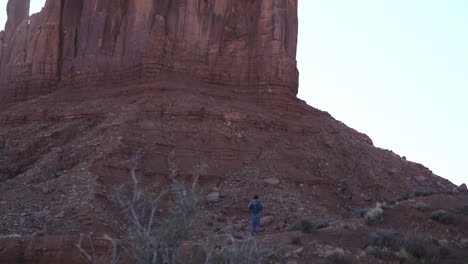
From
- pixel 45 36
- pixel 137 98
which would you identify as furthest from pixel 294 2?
pixel 45 36

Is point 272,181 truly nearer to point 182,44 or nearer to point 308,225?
point 308,225

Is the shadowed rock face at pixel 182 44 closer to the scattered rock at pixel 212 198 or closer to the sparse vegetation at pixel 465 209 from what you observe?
the scattered rock at pixel 212 198

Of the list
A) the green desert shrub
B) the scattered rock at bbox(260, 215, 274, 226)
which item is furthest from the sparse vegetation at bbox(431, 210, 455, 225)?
the scattered rock at bbox(260, 215, 274, 226)

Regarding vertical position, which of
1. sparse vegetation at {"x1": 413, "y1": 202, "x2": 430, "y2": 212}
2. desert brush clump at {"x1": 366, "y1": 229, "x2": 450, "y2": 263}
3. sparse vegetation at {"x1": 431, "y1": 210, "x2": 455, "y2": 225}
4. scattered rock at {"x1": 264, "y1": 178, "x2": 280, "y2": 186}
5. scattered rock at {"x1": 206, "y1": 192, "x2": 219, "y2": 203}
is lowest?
scattered rock at {"x1": 206, "y1": 192, "x2": 219, "y2": 203}

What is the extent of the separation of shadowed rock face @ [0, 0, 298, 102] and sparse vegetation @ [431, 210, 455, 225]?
53.8 ft

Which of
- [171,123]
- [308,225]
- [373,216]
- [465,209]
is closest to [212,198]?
[171,123]

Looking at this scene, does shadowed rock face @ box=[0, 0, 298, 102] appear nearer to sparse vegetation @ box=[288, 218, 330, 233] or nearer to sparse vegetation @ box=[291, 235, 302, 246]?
sparse vegetation @ box=[288, 218, 330, 233]

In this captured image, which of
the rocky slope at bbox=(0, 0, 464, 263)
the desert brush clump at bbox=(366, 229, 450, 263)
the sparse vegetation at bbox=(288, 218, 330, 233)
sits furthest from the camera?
the rocky slope at bbox=(0, 0, 464, 263)

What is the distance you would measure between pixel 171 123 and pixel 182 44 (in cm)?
664

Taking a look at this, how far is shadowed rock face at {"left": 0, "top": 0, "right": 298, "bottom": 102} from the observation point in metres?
40.0

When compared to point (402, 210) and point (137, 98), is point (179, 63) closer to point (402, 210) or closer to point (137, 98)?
point (137, 98)

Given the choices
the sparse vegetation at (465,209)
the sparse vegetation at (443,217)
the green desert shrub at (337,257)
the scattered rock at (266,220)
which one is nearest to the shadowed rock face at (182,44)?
the scattered rock at (266,220)

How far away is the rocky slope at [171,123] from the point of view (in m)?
30.5

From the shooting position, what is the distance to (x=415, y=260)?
21.2 meters
